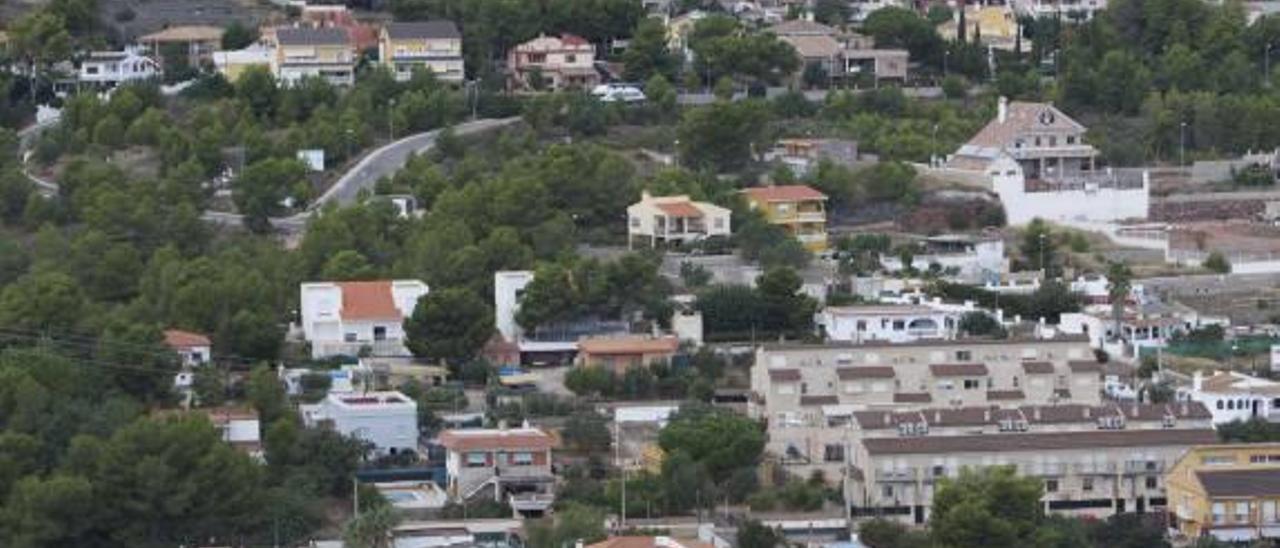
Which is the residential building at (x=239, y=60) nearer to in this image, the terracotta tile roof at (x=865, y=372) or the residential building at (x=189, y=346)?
the residential building at (x=189, y=346)

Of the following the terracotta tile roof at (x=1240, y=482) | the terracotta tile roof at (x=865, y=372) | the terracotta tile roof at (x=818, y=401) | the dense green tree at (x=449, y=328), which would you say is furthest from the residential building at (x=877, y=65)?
the terracotta tile roof at (x=1240, y=482)

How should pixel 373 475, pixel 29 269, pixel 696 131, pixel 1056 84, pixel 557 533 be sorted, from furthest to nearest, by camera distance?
1. pixel 1056 84
2. pixel 696 131
3. pixel 29 269
4. pixel 373 475
5. pixel 557 533

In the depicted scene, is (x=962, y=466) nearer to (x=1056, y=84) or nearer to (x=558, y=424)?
(x=558, y=424)

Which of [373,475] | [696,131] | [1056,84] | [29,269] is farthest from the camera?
[1056,84]

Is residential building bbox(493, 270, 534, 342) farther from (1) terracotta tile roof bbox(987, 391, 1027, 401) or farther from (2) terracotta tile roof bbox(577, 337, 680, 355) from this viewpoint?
(1) terracotta tile roof bbox(987, 391, 1027, 401)

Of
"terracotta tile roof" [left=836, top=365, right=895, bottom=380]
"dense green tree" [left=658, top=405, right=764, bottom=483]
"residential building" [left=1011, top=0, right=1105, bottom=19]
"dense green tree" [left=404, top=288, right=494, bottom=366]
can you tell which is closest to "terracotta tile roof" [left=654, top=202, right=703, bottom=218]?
"dense green tree" [left=404, top=288, right=494, bottom=366]

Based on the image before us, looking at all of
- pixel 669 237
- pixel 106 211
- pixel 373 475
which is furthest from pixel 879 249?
pixel 373 475
